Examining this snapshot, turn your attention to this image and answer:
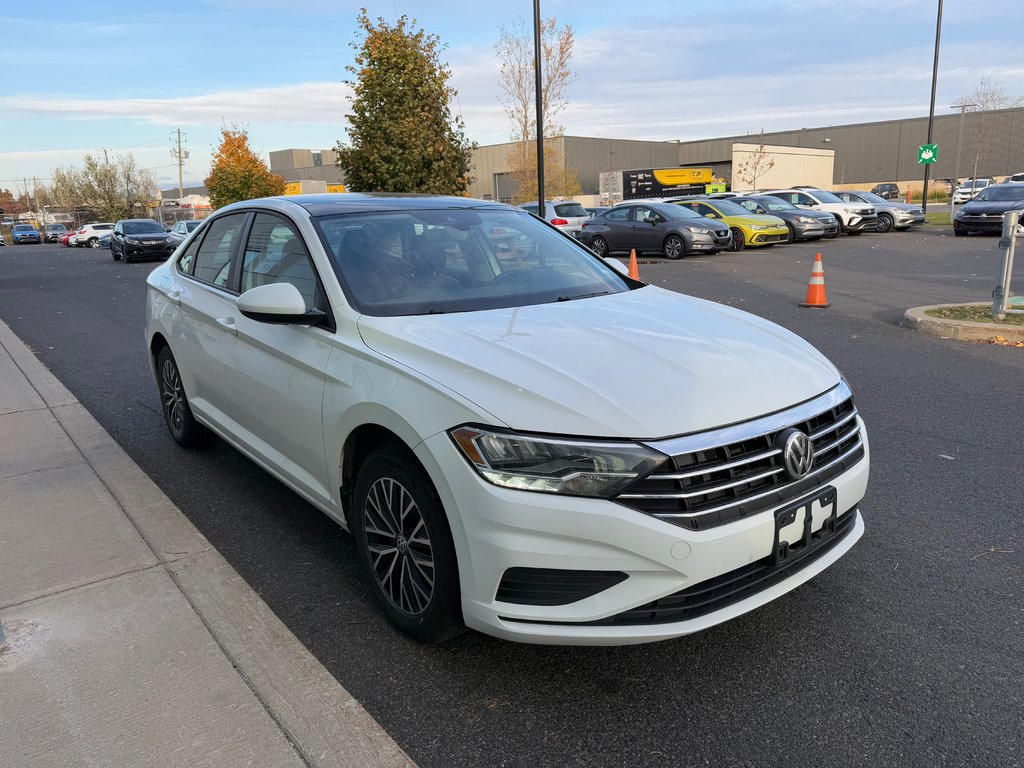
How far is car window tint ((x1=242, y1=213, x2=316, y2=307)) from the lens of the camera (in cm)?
359

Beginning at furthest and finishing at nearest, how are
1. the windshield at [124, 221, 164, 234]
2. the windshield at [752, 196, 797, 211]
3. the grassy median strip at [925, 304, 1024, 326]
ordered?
the windshield at [124, 221, 164, 234], the windshield at [752, 196, 797, 211], the grassy median strip at [925, 304, 1024, 326]

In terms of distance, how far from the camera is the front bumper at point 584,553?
2312 mm

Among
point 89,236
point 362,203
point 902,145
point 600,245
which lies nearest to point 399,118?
point 600,245

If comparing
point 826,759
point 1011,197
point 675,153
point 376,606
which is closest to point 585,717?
point 826,759

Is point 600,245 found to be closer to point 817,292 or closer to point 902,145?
point 817,292

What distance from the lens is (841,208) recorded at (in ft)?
85.1

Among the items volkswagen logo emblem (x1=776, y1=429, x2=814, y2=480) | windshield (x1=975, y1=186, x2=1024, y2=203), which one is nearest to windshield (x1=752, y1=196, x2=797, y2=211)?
windshield (x1=975, y1=186, x2=1024, y2=203)

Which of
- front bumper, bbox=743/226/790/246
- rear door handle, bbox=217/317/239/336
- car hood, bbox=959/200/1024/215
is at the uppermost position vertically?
car hood, bbox=959/200/1024/215

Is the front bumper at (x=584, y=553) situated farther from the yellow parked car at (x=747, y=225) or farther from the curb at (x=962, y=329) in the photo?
the yellow parked car at (x=747, y=225)

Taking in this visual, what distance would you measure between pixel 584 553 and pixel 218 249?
3.35 metres

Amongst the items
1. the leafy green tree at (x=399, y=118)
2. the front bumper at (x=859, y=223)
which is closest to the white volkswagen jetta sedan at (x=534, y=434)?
Result: the leafy green tree at (x=399, y=118)

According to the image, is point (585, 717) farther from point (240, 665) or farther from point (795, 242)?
point (795, 242)

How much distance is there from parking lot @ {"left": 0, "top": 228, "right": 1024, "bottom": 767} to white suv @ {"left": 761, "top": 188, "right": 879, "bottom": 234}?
22.1 m

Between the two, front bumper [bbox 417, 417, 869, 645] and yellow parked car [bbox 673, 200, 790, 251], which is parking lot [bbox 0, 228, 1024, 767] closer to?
front bumper [bbox 417, 417, 869, 645]
